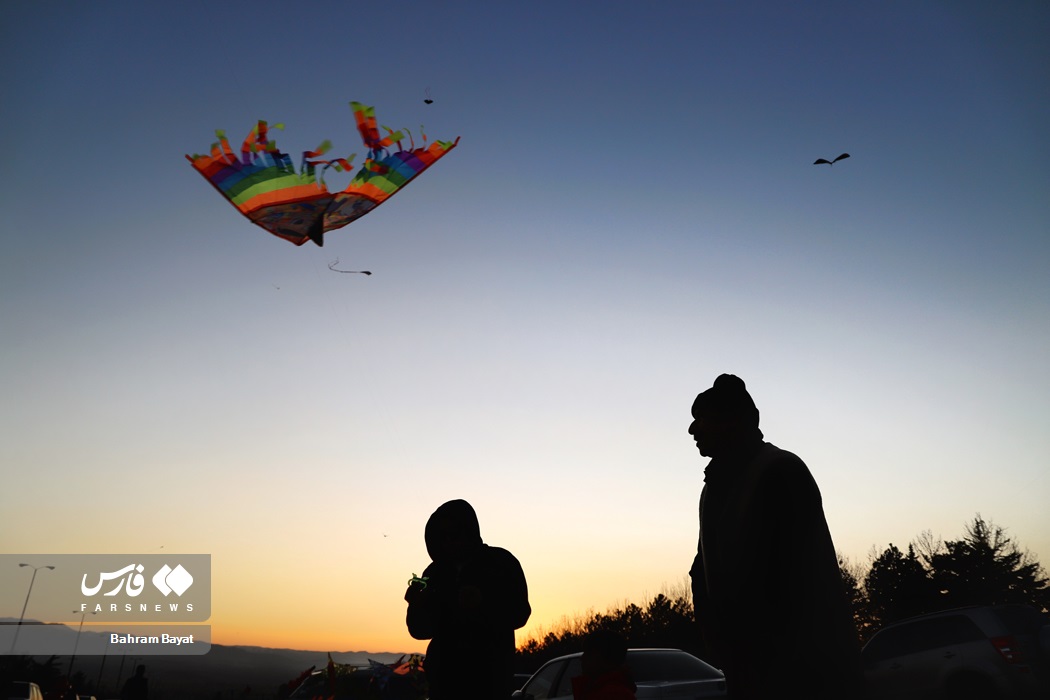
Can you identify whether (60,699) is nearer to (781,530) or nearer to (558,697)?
(558,697)

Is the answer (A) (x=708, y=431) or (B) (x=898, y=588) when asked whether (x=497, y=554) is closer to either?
(A) (x=708, y=431)

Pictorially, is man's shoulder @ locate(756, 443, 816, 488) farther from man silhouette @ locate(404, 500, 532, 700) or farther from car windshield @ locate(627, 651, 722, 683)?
car windshield @ locate(627, 651, 722, 683)

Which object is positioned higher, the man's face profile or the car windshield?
the man's face profile

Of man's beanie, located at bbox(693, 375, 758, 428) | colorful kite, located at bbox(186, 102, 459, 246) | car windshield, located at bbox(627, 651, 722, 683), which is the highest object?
colorful kite, located at bbox(186, 102, 459, 246)

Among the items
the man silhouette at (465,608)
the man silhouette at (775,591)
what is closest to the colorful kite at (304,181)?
the man silhouette at (465,608)

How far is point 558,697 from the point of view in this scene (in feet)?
24.0

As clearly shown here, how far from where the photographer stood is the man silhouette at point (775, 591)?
1.96 meters

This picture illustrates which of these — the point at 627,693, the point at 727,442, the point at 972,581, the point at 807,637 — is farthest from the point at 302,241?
the point at 972,581

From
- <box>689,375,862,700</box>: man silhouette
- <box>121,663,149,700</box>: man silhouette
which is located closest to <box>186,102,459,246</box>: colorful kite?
<box>689,375,862,700</box>: man silhouette

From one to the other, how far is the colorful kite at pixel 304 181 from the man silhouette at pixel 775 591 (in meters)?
6.50

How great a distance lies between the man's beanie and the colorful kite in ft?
20.4

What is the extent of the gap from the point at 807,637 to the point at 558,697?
5.99 meters

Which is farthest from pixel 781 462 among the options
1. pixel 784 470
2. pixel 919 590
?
pixel 919 590

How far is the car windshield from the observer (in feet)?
21.3
